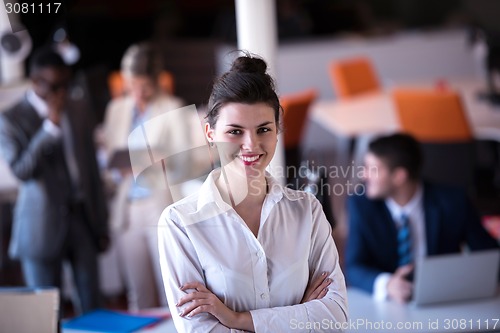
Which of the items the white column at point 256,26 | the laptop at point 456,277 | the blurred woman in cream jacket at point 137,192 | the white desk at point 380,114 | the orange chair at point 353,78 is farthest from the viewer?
the orange chair at point 353,78

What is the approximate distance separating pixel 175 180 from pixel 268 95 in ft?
1.21

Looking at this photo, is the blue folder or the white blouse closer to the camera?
the white blouse

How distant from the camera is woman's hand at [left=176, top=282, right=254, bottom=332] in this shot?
2.01 meters

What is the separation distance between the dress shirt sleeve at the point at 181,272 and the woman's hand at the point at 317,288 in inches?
7.8

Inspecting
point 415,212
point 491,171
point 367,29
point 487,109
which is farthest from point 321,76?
point 415,212

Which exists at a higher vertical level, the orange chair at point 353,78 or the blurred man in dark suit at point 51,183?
the orange chair at point 353,78

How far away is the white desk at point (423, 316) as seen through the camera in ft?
8.41

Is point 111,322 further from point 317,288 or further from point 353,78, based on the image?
point 353,78

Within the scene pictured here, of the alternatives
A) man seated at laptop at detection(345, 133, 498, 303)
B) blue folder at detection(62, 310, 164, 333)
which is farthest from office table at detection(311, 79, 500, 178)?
blue folder at detection(62, 310, 164, 333)

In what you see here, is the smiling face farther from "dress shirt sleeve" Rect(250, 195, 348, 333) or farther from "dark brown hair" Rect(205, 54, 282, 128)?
"dress shirt sleeve" Rect(250, 195, 348, 333)

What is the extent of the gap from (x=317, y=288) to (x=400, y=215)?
1.39 meters

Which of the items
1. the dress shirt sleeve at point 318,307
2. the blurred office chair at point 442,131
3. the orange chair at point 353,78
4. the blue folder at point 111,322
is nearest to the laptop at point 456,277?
the dress shirt sleeve at point 318,307

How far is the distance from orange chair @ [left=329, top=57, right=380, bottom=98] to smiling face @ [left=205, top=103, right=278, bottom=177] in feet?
16.8

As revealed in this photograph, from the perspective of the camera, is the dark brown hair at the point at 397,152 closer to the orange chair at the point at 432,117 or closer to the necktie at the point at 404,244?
the necktie at the point at 404,244
